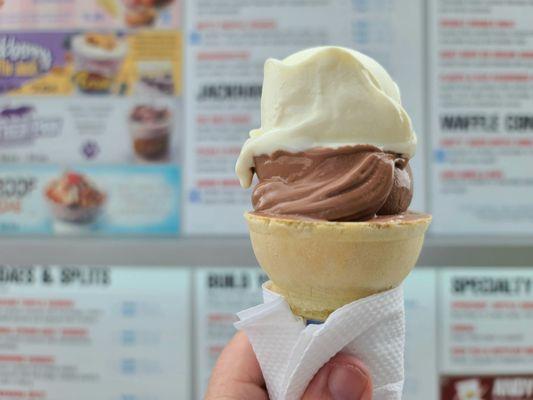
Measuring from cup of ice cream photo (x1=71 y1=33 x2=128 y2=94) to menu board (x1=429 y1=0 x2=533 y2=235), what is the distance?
120 centimetres

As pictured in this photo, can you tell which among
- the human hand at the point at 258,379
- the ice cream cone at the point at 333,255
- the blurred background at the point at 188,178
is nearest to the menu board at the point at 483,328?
the blurred background at the point at 188,178

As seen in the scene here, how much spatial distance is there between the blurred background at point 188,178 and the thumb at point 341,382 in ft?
3.00

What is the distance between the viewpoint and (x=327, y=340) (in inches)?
41.8

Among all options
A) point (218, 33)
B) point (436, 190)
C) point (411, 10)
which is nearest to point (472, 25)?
point (411, 10)

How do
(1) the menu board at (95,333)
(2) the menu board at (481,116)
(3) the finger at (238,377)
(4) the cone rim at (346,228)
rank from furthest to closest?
(1) the menu board at (95,333), (2) the menu board at (481,116), (3) the finger at (238,377), (4) the cone rim at (346,228)

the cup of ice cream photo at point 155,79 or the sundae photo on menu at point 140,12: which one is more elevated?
the sundae photo on menu at point 140,12

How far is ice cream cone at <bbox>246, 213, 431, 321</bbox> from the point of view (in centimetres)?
102

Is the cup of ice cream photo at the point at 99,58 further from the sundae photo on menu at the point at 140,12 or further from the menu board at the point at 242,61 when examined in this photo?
the menu board at the point at 242,61

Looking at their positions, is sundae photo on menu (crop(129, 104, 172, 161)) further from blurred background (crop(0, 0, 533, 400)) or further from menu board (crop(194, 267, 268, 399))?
menu board (crop(194, 267, 268, 399))

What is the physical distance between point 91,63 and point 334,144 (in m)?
1.36

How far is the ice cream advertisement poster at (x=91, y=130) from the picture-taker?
6.92ft

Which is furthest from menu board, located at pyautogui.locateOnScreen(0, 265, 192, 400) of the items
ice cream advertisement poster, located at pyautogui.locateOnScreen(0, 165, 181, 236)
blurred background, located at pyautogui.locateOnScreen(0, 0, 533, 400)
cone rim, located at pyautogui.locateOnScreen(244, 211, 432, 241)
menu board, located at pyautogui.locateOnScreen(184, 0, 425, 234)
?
cone rim, located at pyautogui.locateOnScreen(244, 211, 432, 241)

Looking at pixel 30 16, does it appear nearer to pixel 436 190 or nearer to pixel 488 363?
pixel 436 190

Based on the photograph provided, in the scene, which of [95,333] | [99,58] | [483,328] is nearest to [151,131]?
[99,58]
